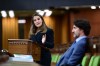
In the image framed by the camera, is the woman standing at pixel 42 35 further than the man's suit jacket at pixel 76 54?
Yes

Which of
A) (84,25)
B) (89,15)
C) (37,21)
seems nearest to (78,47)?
(84,25)

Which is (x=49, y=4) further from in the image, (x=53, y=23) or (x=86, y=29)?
(x=86, y=29)

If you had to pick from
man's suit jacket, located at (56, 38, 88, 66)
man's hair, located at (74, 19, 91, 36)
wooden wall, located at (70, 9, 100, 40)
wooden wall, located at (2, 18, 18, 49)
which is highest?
man's hair, located at (74, 19, 91, 36)

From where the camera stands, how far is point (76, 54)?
8.77 feet

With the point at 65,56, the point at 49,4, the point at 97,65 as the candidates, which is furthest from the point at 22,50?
the point at 49,4

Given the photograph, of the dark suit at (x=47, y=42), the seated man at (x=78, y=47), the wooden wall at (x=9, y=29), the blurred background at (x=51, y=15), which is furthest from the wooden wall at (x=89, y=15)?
the seated man at (x=78, y=47)

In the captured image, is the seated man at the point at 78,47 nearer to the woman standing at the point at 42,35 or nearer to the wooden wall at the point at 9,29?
the woman standing at the point at 42,35

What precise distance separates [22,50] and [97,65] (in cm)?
117

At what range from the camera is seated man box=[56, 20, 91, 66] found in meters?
2.65

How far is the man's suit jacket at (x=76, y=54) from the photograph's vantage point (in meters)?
2.65

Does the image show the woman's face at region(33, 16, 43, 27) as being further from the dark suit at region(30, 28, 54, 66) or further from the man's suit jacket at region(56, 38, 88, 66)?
the man's suit jacket at region(56, 38, 88, 66)

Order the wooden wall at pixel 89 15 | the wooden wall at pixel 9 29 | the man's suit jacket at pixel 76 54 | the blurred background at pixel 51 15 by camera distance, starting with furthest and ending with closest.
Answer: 1. the wooden wall at pixel 9 29
2. the wooden wall at pixel 89 15
3. the blurred background at pixel 51 15
4. the man's suit jacket at pixel 76 54

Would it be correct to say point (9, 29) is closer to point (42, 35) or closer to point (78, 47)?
point (42, 35)

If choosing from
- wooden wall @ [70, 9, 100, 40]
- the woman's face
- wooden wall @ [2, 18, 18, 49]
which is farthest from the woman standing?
wooden wall @ [2, 18, 18, 49]
